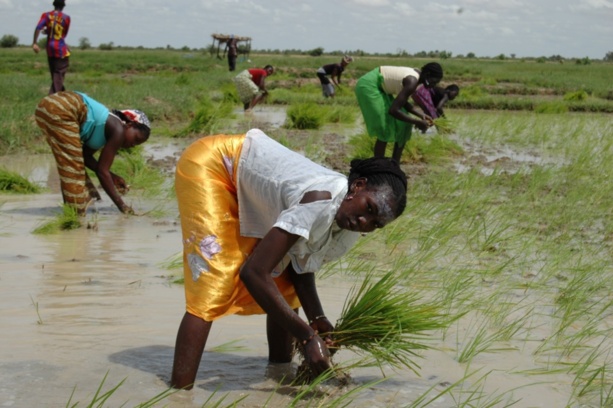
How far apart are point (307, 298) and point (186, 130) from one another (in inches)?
297

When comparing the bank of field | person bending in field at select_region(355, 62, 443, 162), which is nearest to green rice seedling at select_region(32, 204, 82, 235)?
the bank of field

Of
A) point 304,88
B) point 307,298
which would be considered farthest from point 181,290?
point 304,88

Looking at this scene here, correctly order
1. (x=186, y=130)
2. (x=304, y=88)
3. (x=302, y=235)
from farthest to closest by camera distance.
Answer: (x=304, y=88)
(x=186, y=130)
(x=302, y=235)

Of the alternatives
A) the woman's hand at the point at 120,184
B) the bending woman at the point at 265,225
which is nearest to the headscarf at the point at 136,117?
the woman's hand at the point at 120,184

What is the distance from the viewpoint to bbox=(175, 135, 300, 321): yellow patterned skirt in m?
2.64

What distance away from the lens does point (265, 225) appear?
271 centimetres

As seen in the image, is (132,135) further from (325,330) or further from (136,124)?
(325,330)

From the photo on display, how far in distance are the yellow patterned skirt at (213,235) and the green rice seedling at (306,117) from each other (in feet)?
28.7

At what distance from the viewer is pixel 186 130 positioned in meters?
10.1

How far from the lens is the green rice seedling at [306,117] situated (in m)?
11.5

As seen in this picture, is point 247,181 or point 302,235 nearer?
point 302,235

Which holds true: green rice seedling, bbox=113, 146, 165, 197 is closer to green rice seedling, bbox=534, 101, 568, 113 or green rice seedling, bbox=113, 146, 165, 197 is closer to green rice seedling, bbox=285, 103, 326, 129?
green rice seedling, bbox=285, 103, 326, 129

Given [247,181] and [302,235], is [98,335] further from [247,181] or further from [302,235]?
[302,235]

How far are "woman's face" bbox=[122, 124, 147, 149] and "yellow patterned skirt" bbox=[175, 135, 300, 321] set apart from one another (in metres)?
2.56
